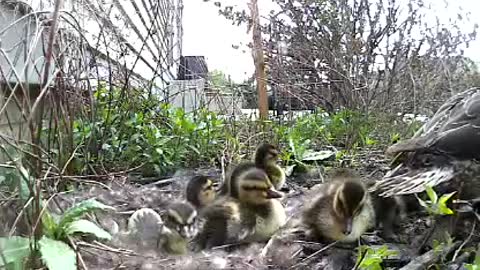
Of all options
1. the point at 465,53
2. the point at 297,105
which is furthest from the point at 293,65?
the point at 465,53

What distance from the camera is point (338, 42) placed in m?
5.67

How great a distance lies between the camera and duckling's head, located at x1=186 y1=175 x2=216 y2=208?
2146mm

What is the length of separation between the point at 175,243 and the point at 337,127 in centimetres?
276

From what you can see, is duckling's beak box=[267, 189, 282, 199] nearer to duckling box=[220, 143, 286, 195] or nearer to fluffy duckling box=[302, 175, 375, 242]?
fluffy duckling box=[302, 175, 375, 242]

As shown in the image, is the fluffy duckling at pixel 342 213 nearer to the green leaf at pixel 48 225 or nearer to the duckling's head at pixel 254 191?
the duckling's head at pixel 254 191

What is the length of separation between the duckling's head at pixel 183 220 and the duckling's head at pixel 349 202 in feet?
1.48

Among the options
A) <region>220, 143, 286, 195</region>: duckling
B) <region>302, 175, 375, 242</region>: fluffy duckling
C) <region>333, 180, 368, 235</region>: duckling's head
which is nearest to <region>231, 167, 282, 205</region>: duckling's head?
<region>302, 175, 375, 242</region>: fluffy duckling

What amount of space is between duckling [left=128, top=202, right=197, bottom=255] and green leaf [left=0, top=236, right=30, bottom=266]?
0.63 metres

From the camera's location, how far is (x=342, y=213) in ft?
5.98

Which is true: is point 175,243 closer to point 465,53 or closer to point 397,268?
point 397,268

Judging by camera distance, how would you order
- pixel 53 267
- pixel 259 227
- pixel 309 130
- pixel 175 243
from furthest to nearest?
pixel 309 130 < pixel 259 227 < pixel 175 243 < pixel 53 267

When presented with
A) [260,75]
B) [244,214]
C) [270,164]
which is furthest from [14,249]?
[260,75]

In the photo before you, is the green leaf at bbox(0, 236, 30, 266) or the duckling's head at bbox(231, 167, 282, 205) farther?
the duckling's head at bbox(231, 167, 282, 205)

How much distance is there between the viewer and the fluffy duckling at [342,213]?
183 cm
